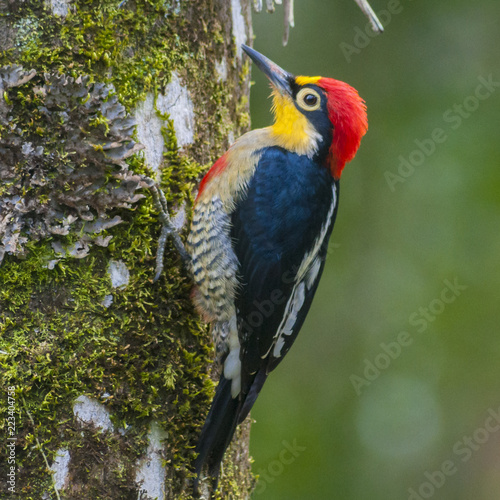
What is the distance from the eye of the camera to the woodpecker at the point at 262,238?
2932mm

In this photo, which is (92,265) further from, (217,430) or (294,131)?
(294,131)

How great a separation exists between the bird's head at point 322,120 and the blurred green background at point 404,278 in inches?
94.8

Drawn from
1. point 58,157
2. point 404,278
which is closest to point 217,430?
point 58,157

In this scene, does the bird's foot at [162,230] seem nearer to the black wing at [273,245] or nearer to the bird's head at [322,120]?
the black wing at [273,245]

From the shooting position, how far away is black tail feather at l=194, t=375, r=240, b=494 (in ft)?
8.82

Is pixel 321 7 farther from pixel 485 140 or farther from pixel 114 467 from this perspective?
pixel 114 467

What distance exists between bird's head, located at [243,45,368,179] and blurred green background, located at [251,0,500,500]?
7.90 ft

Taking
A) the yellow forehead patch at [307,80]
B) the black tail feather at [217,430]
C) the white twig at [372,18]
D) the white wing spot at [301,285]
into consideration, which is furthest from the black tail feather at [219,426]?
the white twig at [372,18]

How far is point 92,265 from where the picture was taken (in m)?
2.55

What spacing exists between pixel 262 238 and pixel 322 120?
696 mm

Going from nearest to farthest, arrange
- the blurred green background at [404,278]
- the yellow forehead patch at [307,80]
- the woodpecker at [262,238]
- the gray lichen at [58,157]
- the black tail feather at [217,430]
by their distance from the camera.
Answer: the gray lichen at [58,157] → the black tail feather at [217,430] → the woodpecker at [262,238] → the yellow forehead patch at [307,80] → the blurred green background at [404,278]

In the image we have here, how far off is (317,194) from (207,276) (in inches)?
25.4

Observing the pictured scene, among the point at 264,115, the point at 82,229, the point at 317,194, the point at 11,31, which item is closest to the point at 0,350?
the point at 82,229

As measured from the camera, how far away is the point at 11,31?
2537 millimetres
